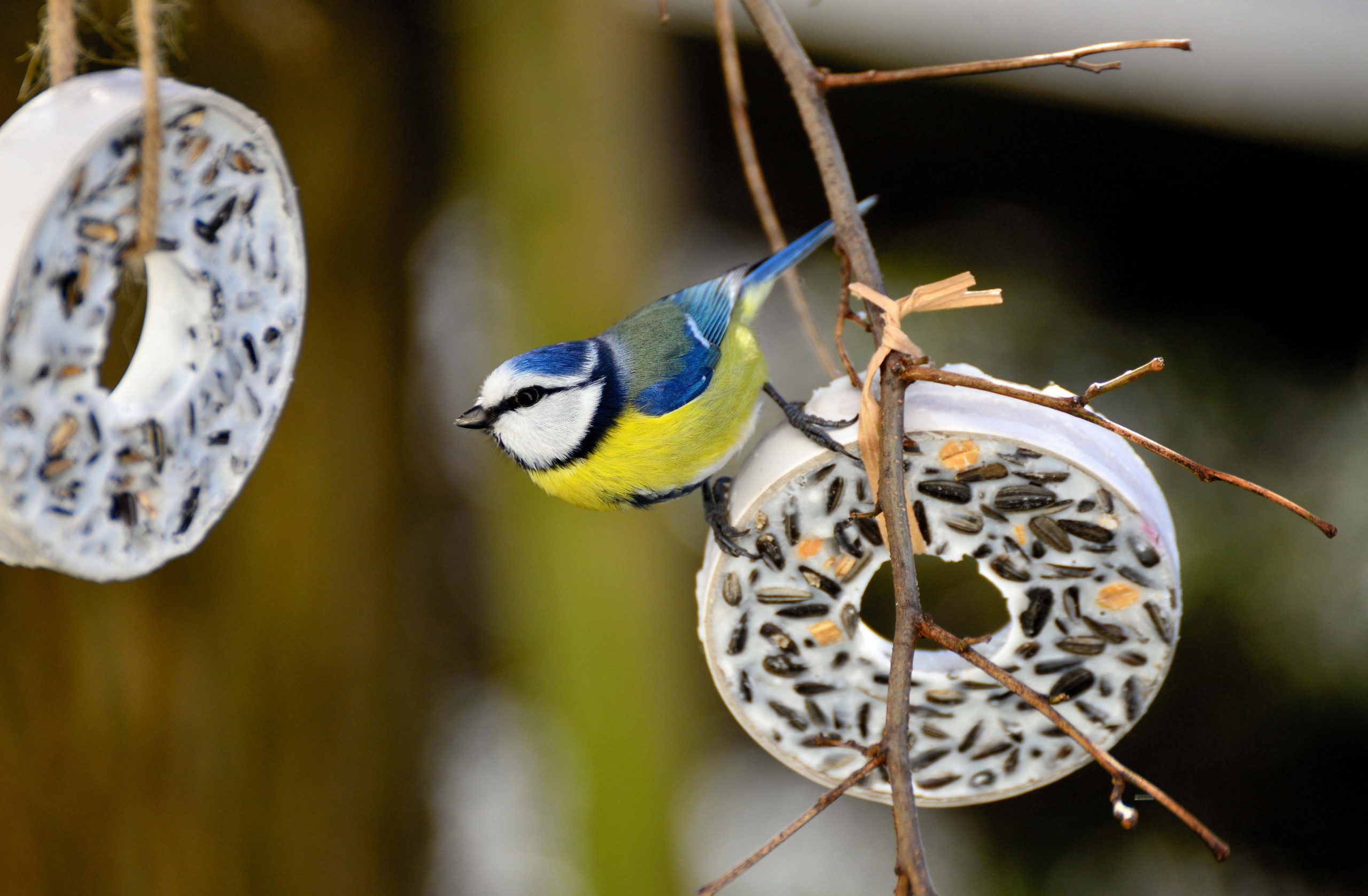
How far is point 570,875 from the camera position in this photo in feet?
6.45

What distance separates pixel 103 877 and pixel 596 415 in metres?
1.21

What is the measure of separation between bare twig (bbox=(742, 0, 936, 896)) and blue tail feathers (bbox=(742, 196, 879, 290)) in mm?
333

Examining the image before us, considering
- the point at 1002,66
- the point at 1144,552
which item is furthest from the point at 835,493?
the point at 1002,66

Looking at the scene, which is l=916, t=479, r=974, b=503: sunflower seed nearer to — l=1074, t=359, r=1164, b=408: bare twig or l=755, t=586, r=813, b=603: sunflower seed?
l=755, t=586, r=813, b=603: sunflower seed

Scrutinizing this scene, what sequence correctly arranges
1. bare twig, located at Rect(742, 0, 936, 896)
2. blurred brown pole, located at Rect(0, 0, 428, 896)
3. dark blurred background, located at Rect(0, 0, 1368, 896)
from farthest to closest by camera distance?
dark blurred background, located at Rect(0, 0, 1368, 896), blurred brown pole, located at Rect(0, 0, 428, 896), bare twig, located at Rect(742, 0, 936, 896)

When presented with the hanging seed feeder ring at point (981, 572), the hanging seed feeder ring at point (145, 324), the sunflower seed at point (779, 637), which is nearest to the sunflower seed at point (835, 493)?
the hanging seed feeder ring at point (981, 572)

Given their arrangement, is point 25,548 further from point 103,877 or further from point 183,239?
point 103,877

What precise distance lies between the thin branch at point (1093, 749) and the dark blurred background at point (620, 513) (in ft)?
4.38

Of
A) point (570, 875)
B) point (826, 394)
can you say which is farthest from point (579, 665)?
point (826, 394)

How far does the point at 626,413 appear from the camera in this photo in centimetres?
102

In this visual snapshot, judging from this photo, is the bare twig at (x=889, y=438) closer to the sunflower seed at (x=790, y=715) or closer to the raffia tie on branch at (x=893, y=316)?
the raffia tie on branch at (x=893, y=316)

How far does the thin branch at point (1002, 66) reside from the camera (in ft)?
2.33

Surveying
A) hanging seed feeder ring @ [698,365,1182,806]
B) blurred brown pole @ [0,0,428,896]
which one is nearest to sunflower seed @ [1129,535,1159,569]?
hanging seed feeder ring @ [698,365,1182,806]

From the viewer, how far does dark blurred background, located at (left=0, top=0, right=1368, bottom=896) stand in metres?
1.64
